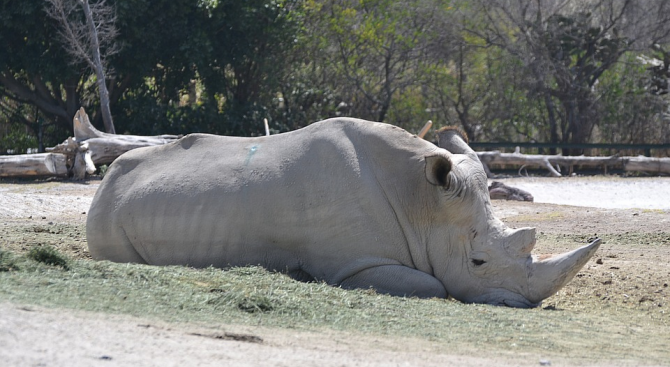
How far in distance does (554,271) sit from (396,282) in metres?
1.35

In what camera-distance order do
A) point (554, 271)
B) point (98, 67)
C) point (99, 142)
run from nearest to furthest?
point (554, 271) < point (99, 142) < point (98, 67)

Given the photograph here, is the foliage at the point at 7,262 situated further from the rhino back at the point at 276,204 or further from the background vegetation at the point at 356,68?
the background vegetation at the point at 356,68

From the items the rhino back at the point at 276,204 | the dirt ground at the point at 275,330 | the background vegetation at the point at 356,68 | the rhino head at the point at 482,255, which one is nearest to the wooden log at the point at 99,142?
the background vegetation at the point at 356,68

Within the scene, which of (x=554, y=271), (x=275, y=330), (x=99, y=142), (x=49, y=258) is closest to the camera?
(x=275, y=330)

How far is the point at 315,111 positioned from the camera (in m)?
30.4

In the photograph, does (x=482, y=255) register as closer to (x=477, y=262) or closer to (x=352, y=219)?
(x=477, y=262)

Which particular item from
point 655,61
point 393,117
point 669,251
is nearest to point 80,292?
point 669,251

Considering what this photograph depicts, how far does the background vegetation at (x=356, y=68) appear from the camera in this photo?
26.5 meters

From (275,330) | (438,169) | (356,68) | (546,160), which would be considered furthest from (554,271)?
(356,68)

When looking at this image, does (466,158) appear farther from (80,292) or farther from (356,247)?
(80,292)

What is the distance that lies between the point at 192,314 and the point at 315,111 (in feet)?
79.0

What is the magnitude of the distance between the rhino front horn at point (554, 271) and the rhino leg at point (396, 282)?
82cm

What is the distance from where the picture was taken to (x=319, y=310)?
23.3 ft

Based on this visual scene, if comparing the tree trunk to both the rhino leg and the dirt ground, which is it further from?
the rhino leg
